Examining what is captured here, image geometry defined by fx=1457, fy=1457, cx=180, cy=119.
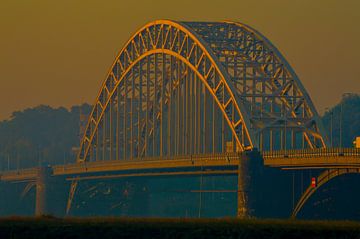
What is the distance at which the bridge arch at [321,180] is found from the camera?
11453 cm

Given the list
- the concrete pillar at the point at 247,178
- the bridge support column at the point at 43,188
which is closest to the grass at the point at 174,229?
the concrete pillar at the point at 247,178

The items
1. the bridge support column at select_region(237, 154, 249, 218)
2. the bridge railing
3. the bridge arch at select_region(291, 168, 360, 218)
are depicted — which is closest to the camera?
the bridge railing

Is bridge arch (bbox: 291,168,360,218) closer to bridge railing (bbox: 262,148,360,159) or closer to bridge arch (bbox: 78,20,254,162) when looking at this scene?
bridge railing (bbox: 262,148,360,159)

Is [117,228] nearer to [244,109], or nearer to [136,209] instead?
[244,109]

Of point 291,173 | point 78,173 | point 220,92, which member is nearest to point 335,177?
point 291,173

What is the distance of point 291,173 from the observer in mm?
125000

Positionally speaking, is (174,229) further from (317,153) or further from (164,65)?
(164,65)

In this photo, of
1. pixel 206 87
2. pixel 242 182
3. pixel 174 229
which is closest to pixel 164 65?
pixel 206 87

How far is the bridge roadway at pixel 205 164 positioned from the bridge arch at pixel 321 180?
54.5 inches

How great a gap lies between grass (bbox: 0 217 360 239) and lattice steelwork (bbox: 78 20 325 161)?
69.2 meters

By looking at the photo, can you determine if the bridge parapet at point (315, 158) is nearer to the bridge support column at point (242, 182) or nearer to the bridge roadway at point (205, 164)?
the bridge roadway at point (205, 164)

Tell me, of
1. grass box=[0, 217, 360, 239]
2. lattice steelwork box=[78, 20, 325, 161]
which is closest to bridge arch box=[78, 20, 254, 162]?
lattice steelwork box=[78, 20, 325, 161]

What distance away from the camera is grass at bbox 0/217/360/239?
62.9 meters

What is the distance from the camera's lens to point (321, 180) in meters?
119
